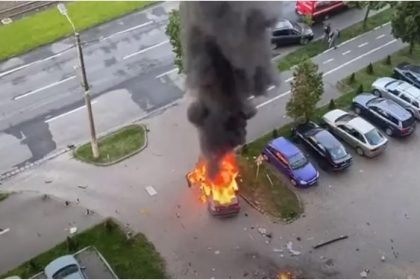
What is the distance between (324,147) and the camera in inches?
1083

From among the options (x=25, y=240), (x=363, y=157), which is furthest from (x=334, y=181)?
(x=25, y=240)

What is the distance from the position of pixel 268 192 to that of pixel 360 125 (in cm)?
548

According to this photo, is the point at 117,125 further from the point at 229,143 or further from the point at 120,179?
the point at 229,143

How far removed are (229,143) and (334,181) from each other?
17.7 feet

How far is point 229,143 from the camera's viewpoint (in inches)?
979

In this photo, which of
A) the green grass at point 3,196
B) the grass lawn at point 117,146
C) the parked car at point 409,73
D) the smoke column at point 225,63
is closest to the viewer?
the smoke column at point 225,63

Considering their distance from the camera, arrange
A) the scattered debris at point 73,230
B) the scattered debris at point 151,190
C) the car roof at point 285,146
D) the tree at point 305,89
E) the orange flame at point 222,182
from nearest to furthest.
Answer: the scattered debris at point 73,230, the orange flame at point 222,182, the scattered debris at point 151,190, the car roof at point 285,146, the tree at point 305,89

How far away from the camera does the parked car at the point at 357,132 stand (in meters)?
28.0

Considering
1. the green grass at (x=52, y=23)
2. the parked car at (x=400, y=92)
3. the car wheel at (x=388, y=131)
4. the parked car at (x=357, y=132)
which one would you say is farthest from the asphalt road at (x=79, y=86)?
the car wheel at (x=388, y=131)

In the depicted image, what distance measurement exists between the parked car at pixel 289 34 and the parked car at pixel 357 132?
6.64 metres

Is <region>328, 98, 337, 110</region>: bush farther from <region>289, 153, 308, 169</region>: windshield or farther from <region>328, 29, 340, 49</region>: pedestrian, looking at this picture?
<region>328, 29, 340, 49</region>: pedestrian

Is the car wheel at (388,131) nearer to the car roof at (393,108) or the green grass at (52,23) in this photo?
the car roof at (393,108)

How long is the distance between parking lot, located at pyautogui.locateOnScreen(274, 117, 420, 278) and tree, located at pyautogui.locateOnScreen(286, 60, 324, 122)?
9.59 ft

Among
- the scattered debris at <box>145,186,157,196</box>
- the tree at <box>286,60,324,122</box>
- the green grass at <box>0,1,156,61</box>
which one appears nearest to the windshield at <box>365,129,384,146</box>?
the tree at <box>286,60,324,122</box>
